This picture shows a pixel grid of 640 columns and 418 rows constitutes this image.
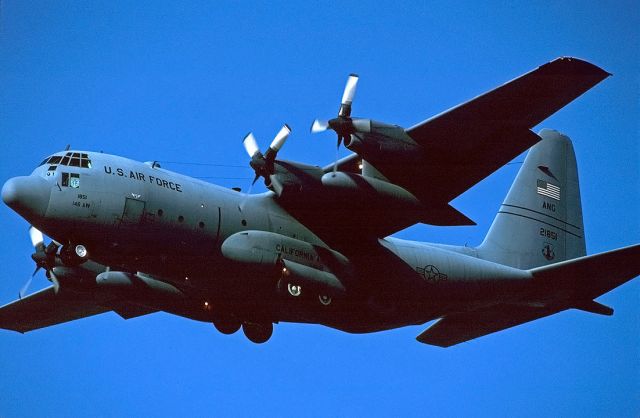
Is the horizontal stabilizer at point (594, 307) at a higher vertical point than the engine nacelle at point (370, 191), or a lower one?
lower

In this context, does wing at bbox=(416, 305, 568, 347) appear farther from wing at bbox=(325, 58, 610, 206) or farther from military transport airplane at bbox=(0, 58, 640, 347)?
wing at bbox=(325, 58, 610, 206)

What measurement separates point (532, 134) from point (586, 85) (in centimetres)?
189

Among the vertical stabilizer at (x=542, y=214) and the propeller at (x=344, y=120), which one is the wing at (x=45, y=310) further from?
the vertical stabilizer at (x=542, y=214)

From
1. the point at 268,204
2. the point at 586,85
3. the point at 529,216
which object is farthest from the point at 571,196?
the point at 268,204

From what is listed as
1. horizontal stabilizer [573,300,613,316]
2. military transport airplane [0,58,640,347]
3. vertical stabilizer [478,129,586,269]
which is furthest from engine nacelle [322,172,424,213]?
horizontal stabilizer [573,300,613,316]

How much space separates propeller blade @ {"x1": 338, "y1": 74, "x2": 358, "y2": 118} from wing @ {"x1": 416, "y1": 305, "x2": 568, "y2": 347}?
7.77 m

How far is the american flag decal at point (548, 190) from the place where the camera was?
1067 inches

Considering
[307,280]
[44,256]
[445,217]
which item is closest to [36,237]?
[44,256]

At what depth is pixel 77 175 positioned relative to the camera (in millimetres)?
19578

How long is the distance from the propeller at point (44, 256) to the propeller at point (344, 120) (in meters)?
8.26

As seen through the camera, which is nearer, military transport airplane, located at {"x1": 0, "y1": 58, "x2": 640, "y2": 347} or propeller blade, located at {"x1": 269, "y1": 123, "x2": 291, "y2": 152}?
military transport airplane, located at {"x1": 0, "y1": 58, "x2": 640, "y2": 347}

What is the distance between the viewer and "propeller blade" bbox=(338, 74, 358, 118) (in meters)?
20.9

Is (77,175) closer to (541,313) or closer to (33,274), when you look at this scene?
(33,274)

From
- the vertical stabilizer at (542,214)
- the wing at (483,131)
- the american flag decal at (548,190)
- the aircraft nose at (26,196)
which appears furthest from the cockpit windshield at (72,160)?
the american flag decal at (548,190)
